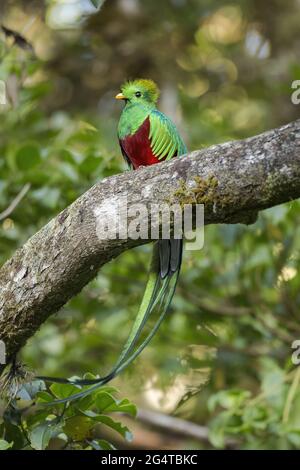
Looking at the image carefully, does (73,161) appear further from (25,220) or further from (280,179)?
(280,179)

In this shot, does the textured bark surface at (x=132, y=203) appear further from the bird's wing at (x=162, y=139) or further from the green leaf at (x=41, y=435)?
the bird's wing at (x=162, y=139)

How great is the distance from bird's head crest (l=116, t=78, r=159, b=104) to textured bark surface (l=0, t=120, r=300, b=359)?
85 cm

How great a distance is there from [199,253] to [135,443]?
4.63 feet

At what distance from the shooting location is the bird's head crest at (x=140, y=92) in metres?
3.02

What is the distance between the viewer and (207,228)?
417 centimetres

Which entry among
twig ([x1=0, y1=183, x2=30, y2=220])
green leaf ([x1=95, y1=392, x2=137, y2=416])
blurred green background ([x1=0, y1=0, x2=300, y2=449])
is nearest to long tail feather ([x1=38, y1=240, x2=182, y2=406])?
green leaf ([x1=95, y1=392, x2=137, y2=416])

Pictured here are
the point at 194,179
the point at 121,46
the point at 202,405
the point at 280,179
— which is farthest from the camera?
the point at 121,46

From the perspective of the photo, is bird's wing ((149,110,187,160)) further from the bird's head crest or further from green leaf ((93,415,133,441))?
green leaf ((93,415,133,441))

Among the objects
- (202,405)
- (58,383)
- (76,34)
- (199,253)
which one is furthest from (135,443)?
(76,34)

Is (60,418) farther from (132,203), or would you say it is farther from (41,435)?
(132,203)

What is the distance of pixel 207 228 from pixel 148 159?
4.39 ft

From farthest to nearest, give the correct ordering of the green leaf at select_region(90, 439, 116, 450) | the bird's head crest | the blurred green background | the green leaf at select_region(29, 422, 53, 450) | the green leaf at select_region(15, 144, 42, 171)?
the blurred green background → the green leaf at select_region(15, 144, 42, 171) → the bird's head crest → the green leaf at select_region(90, 439, 116, 450) → the green leaf at select_region(29, 422, 53, 450)

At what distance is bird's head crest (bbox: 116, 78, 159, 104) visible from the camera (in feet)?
9.92

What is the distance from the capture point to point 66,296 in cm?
232
